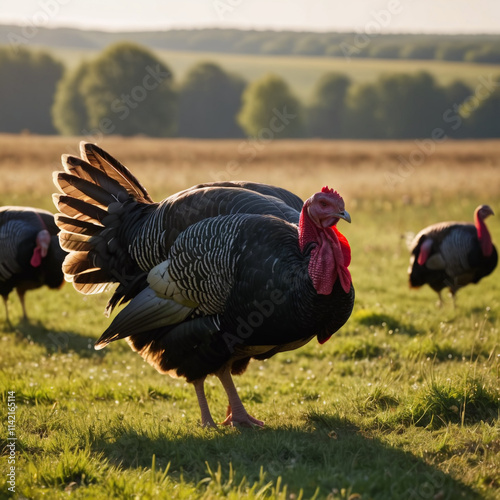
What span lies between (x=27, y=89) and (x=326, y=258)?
58.9 metres

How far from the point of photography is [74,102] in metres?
54.2

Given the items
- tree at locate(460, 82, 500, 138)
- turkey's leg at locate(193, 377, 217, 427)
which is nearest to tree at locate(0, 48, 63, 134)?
tree at locate(460, 82, 500, 138)

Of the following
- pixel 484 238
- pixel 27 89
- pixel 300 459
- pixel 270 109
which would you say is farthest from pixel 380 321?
pixel 27 89

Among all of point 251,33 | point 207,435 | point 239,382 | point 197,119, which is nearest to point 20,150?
point 239,382

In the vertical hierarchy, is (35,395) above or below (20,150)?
below

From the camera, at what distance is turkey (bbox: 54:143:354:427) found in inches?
184

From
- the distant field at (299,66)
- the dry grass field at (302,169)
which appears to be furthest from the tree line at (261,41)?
the dry grass field at (302,169)

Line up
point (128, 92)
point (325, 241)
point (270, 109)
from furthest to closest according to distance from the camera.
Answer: point (270, 109)
point (128, 92)
point (325, 241)

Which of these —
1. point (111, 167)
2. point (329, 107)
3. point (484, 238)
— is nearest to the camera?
point (111, 167)

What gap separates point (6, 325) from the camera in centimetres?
900

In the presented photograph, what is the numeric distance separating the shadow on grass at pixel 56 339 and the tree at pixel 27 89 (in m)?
50.5

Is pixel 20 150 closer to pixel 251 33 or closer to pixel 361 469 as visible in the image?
pixel 361 469

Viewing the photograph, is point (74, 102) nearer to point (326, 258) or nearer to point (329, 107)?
point (329, 107)

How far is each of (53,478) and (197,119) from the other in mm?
59420
